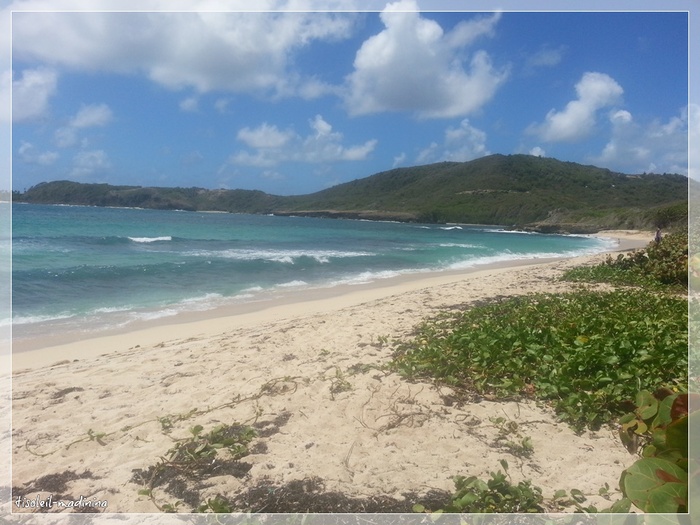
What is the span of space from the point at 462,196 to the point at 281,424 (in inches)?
4643

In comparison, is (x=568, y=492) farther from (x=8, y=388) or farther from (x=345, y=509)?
(x=8, y=388)

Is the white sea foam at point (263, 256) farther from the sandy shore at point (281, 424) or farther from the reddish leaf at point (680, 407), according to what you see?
the reddish leaf at point (680, 407)

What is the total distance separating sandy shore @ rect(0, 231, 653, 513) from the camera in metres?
2.89

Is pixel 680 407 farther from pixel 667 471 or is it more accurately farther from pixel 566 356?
pixel 566 356

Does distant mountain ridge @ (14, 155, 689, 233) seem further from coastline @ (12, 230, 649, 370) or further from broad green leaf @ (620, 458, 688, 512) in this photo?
broad green leaf @ (620, 458, 688, 512)

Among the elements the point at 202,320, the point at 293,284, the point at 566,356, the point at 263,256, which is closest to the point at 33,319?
the point at 202,320

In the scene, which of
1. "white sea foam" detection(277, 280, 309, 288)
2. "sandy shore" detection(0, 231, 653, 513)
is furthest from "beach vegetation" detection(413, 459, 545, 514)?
"white sea foam" detection(277, 280, 309, 288)

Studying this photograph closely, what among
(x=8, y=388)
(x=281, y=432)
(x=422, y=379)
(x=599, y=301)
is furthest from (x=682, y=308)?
(x=8, y=388)

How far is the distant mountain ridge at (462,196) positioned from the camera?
9169 cm

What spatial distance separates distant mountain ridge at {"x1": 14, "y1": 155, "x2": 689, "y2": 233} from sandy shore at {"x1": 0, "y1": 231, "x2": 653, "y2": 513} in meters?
69.0

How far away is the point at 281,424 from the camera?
11.9 ft

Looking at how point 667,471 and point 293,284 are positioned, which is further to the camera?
point 293,284

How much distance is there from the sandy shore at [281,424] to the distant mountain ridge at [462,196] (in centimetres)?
6903

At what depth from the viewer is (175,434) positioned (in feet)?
11.6
